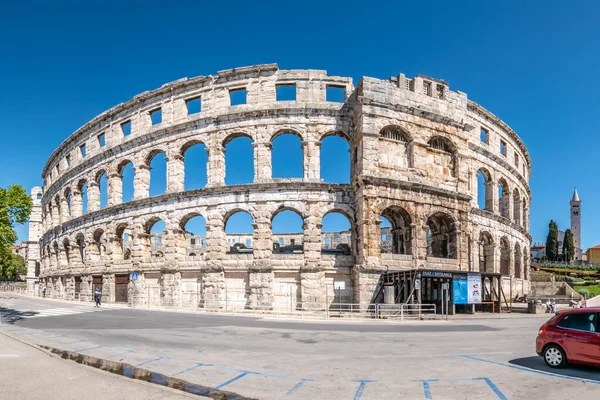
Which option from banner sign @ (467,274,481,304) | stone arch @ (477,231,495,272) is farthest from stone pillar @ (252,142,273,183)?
stone arch @ (477,231,495,272)

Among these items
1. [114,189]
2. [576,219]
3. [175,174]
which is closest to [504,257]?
[175,174]

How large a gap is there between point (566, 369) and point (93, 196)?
37.1 meters

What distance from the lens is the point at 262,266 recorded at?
26.0 metres

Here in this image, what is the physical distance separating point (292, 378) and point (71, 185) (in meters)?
39.1

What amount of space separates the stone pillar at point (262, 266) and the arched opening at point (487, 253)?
1883cm

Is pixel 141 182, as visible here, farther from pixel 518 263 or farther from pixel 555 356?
pixel 518 263

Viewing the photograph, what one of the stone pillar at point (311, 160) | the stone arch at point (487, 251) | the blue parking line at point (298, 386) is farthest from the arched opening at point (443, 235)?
the blue parking line at point (298, 386)

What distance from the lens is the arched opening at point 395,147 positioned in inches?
1046

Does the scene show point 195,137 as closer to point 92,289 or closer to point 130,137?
point 130,137

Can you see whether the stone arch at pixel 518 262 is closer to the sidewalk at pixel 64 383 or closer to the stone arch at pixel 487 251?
the stone arch at pixel 487 251

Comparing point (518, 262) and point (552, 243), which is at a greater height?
point (552, 243)

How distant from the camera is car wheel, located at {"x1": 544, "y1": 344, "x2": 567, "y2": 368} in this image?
9.21 meters

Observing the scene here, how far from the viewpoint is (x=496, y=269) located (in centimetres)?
3459

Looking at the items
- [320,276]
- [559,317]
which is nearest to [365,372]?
[559,317]
